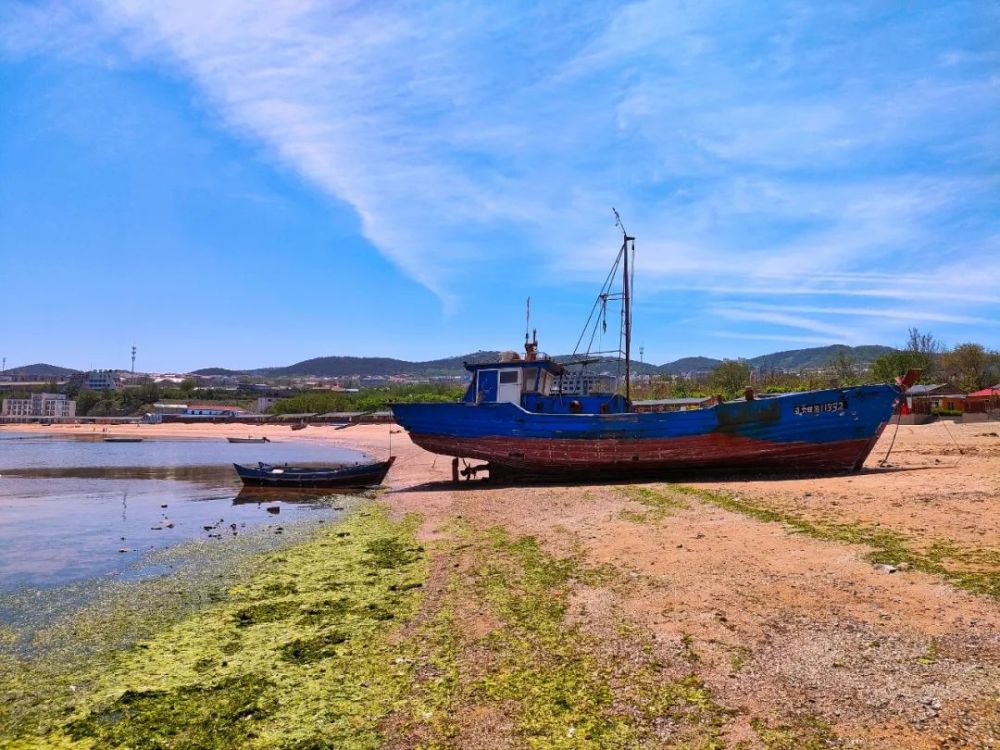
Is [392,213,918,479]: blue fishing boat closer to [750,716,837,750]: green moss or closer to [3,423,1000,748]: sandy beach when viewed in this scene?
[3,423,1000,748]: sandy beach

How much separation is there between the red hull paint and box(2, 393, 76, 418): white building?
166m

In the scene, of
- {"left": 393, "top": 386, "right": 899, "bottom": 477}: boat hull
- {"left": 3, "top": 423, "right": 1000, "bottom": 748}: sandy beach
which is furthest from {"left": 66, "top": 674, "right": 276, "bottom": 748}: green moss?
{"left": 393, "top": 386, "right": 899, "bottom": 477}: boat hull

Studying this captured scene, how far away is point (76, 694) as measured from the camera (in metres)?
5.64

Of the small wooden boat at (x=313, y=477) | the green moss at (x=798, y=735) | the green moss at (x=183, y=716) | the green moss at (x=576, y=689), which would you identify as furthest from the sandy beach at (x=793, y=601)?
the small wooden boat at (x=313, y=477)

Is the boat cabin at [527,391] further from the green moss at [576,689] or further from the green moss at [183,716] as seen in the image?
the green moss at [183,716]

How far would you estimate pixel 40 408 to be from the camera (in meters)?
154

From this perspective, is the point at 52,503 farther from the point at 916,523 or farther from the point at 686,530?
the point at 916,523

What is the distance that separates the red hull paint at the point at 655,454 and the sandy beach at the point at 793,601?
3374mm

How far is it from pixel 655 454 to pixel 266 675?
13991mm

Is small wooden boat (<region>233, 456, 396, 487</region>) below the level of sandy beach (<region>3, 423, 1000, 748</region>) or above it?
below

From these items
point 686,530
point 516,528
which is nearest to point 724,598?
point 686,530

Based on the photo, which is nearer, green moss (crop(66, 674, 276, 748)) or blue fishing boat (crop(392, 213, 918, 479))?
green moss (crop(66, 674, 276, 748))

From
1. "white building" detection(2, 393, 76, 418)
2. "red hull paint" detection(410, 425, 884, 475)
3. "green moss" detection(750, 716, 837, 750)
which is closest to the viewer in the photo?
"green moss" detection(750, 716, 837, 750)

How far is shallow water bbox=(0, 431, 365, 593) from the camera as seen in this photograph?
11508 mm
